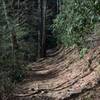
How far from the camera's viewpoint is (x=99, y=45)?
1255cm

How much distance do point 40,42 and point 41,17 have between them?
2.53 metres

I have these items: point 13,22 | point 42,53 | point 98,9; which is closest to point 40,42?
point 42,53

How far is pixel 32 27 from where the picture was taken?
26375 mm

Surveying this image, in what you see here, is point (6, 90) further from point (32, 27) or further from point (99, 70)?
point (32, 27)

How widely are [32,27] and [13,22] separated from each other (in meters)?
11.6

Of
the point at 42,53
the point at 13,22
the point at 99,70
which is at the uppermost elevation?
the point at 13,22

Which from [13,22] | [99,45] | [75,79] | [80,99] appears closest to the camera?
[80,99]

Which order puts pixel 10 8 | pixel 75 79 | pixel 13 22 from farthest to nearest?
pixel 10 8
pixel 13 22
pixel 75 79

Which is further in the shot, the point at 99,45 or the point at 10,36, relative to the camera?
the point at 10,36

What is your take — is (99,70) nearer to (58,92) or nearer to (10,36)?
(58,92)

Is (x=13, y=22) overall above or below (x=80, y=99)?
above

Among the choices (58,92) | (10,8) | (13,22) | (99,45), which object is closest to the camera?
(58,92)

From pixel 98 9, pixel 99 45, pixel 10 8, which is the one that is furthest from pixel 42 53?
pixel 98 9

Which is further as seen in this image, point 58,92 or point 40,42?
point 40,42
